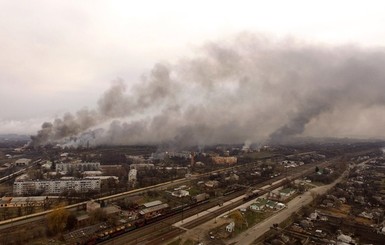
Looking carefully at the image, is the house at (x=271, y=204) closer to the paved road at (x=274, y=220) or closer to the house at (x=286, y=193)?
the paved road at (x=274, y=220)

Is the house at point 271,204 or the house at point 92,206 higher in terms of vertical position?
the house at point 92,206

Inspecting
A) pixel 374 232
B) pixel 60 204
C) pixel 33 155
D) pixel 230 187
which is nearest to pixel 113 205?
pixel 60 204

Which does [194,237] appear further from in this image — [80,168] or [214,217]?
[80,168]

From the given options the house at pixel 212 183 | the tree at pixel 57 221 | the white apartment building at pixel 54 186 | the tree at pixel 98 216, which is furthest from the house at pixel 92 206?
the house at pixel 212 183

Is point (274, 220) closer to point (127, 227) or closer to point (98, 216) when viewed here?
point (127, 227)

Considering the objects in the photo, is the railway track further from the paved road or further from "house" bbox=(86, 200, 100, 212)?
"house" bbox=(86, 200, 100, 212)

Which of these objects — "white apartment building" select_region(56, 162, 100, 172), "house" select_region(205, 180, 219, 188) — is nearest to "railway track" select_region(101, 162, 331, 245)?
"house" select_region(205, 180, 219, 188)
